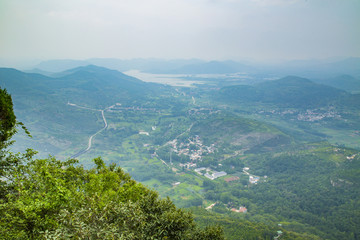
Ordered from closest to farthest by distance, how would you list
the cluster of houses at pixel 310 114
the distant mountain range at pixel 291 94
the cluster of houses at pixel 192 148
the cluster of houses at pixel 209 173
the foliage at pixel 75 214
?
the foliage at pixel 75 214, the cluster of houses at pixel 209 173, the cluster of houses at pixel 192 148, the cluster of houses at pixel 310 114, the distant mountain range at pixel 291 94

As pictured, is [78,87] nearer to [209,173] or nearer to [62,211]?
[209,173]

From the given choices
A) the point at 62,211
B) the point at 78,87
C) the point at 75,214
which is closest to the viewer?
the point at 75,214

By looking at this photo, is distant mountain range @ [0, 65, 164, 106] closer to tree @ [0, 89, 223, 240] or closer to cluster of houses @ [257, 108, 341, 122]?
cluster of houses @ [257, 108, 341, 122]

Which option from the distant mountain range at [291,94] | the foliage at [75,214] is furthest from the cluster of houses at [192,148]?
the distant mountain range at [291,94]

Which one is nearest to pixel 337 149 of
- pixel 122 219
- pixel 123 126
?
pixel 122 219

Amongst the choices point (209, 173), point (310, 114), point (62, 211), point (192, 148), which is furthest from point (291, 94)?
point (62, 211)

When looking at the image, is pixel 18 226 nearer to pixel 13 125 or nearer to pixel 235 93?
pixel 13 125

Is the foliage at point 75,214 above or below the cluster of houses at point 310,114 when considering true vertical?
above

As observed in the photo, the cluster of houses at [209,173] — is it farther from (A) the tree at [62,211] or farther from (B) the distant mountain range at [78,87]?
(B) the distant mountain range at [78,87]
